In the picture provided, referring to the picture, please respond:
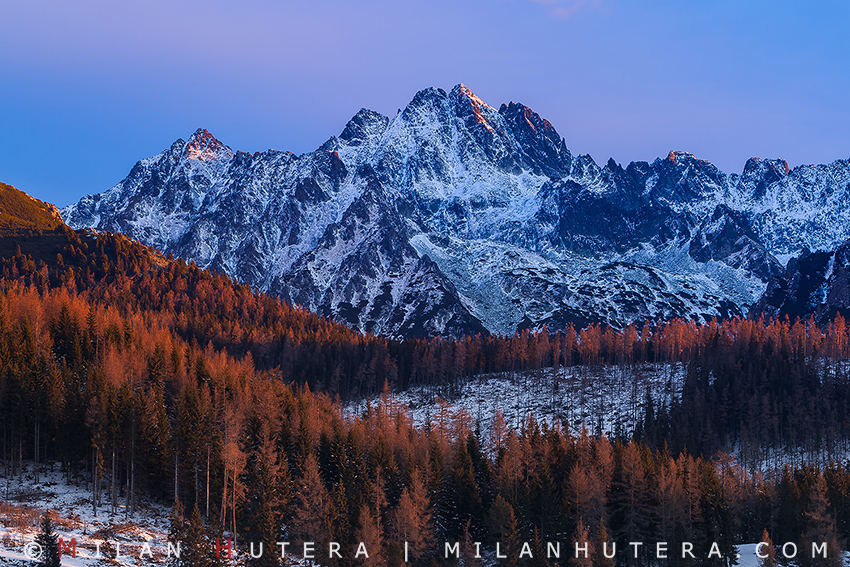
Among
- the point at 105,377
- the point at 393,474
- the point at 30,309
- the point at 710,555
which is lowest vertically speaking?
the point at 710,555

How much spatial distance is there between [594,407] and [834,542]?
330ft

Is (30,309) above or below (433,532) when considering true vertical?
above

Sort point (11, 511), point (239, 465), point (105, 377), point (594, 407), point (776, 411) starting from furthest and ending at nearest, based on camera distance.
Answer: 1. point (594, 407)
2. point (776, 411)
3. point (105, 377)
4. point (239, 465)
5. point (11, 511)

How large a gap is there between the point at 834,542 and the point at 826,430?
7787cm

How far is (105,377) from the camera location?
107 m

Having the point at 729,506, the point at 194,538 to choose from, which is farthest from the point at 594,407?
the point at 194,538

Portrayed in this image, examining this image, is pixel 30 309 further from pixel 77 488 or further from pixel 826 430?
pixel 826 430

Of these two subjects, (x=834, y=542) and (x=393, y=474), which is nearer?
(x=834, y=542)

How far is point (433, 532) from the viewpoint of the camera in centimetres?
9306

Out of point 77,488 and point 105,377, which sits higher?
point 105,377

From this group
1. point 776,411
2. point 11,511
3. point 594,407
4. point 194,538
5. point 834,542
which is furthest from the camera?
point 594,407

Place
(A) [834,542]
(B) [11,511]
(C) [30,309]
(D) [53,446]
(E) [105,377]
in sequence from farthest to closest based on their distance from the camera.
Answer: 1. (C) [30,309]
2. (E) [105,377]
3. (D) [53,446]
4. (A) [834,542]
5. (B) [11,511]

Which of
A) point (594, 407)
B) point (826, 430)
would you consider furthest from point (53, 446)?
point (826, 430)

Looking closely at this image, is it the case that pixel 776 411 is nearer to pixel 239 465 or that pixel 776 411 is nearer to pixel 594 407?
pixel 594 407
